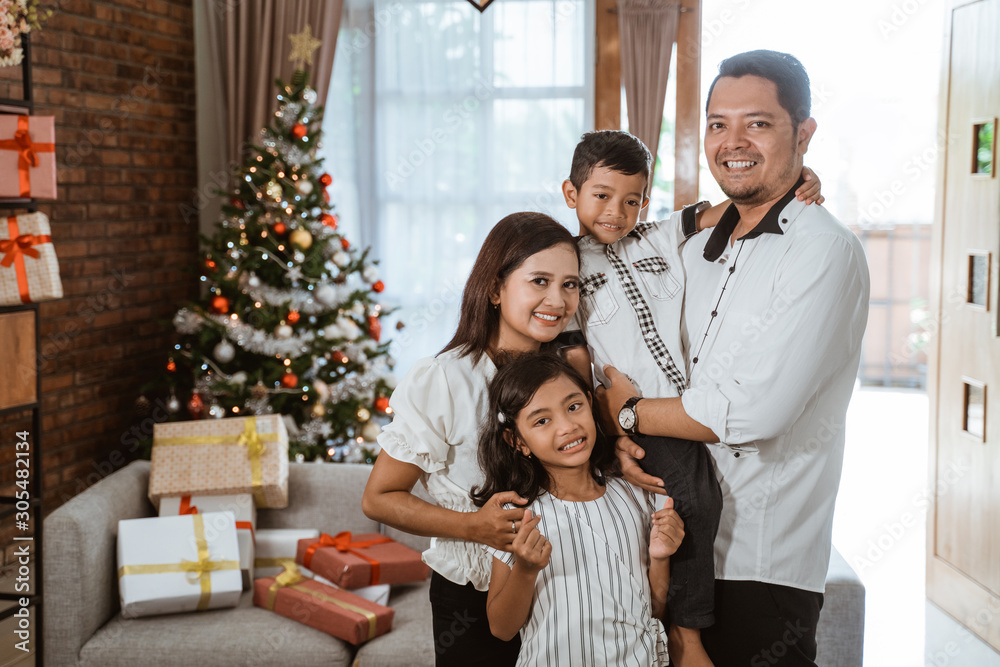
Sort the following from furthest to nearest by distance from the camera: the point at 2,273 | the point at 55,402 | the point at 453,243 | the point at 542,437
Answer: the point at 453,243 → the point at 55,402 → the point at 2,273 → the point at 542,437

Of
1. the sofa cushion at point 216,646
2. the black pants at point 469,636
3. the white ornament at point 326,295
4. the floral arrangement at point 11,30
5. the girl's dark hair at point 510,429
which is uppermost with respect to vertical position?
the floral arrangement at point 11,30

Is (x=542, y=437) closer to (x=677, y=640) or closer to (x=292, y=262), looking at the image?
(x=677, y=640)

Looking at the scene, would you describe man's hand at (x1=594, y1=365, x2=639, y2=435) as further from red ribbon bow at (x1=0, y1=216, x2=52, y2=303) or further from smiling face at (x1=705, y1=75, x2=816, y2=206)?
red ribbon bow at (x1=0, y1=216, x2=52, y2=303)

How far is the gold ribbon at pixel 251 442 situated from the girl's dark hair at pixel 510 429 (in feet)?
5.41

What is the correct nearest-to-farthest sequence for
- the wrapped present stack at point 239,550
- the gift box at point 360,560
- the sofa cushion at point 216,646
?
the sofa cushion at point 216,646, the wrapped present stack at point 239,550, the gift box at point 360,560

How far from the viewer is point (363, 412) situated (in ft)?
12.5

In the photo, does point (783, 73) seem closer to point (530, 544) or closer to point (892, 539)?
point (530, 544)

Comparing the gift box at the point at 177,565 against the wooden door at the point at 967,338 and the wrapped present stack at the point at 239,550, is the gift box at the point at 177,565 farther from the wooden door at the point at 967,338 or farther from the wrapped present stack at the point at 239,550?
the wooden door at the point at 967,338

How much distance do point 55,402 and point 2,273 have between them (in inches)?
45.8

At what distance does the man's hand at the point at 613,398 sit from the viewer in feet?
5.01

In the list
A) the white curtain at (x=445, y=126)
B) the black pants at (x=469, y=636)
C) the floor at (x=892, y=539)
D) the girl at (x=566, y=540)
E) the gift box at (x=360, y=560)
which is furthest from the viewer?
the white curtain at (x=445, y=126)

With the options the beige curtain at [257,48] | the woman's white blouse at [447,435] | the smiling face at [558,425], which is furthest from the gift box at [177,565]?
the beige curtain at [257,48]

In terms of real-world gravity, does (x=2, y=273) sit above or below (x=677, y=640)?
above

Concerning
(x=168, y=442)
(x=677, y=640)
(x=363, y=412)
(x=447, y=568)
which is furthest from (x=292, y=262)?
(x=677, y=640)
